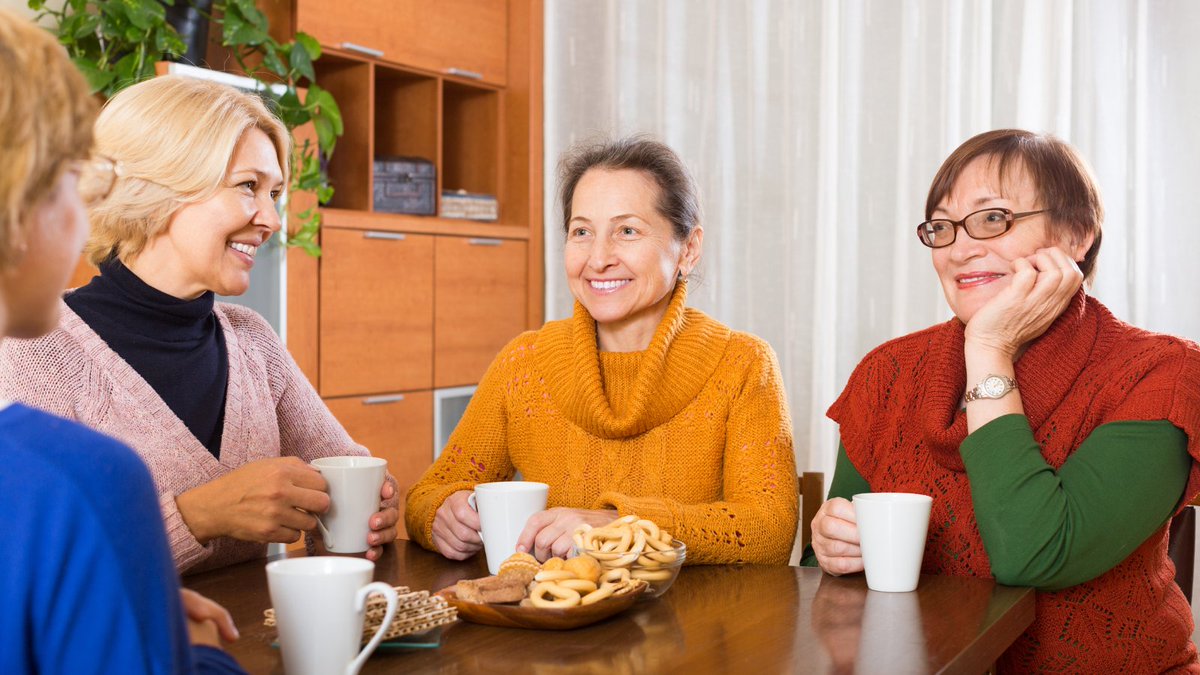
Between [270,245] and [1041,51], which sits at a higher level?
[1041,51]

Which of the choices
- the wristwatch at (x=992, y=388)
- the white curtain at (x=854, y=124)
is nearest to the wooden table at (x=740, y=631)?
the wristwatch at (x=992, y=388)

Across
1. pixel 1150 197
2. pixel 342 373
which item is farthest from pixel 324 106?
pixel 1150 197

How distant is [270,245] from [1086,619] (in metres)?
2.55

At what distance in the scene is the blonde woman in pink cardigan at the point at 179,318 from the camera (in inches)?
59.5

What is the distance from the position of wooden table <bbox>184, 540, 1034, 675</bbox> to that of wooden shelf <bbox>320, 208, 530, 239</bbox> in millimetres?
2249

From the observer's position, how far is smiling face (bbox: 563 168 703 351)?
6.06 ft

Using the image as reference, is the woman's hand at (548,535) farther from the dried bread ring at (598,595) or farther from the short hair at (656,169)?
the short hair at (656,169)

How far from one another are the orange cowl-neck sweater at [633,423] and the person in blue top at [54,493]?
3.16 feet

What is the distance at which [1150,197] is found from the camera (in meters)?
3.00

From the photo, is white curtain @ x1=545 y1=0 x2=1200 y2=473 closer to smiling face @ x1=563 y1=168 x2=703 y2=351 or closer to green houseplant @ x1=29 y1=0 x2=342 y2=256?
green houseplant @ x1=29 y1=0 x2=342 y2=256

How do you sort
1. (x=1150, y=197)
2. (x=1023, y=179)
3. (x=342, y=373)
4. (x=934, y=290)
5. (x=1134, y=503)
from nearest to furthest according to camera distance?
(x=1134, y=503) < (x=1023, y=179) < (x=1150, y=197) < (x=934, y=290) < (x=342, y=373)

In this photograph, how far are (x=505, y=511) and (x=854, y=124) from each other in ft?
8.20

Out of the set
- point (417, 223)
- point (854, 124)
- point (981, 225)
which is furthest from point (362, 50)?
point (981, 225)

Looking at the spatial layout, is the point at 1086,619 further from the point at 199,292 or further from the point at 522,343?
the point at 199,292
